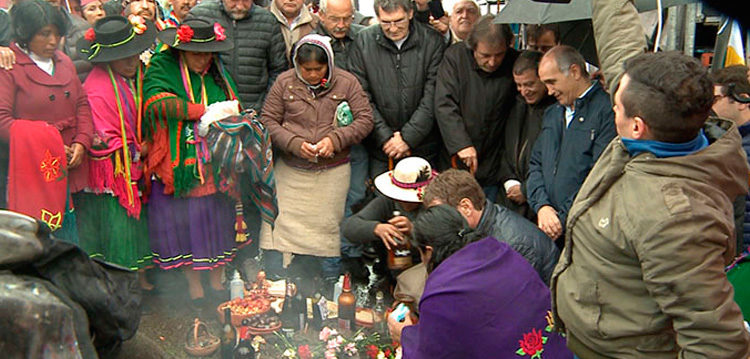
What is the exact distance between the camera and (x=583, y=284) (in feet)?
8.19

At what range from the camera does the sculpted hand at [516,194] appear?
4.83m

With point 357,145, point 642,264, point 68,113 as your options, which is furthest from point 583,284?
point 68,113

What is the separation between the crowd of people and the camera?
3.10m

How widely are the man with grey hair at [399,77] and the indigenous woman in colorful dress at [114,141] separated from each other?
1575 mm

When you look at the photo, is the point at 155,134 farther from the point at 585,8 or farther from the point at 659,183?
the point at 659,183

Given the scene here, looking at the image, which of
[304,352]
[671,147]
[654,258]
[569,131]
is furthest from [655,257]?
[304,352]

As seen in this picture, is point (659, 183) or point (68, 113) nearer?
point (659, 183)

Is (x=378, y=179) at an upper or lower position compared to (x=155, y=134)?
lower

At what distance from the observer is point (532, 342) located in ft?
9.76

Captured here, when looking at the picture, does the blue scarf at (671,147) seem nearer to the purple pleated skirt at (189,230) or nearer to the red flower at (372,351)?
the red flower at (372,351)

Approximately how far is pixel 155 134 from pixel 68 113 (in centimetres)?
57

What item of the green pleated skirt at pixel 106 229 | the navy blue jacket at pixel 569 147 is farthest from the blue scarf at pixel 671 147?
the green pleated skirt at pixel 106 229

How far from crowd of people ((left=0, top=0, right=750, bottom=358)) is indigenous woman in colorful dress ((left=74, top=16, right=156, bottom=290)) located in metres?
0.01

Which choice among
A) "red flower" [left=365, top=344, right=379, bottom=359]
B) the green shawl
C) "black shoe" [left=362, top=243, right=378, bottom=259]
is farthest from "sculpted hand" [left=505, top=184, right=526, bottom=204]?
the green shawl
